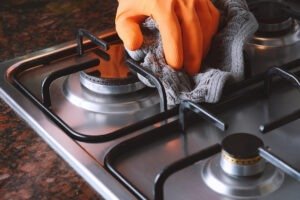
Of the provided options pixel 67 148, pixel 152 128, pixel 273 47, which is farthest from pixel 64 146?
pixel 273 47

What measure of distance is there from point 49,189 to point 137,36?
28 cm

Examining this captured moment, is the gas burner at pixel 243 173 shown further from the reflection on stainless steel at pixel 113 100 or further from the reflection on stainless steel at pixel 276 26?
the reflection on stainless steel at pixel 276 26

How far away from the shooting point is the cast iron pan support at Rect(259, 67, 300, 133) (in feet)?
2.45

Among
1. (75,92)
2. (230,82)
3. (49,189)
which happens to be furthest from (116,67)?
(49,189)

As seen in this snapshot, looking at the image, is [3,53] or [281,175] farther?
[3,53]

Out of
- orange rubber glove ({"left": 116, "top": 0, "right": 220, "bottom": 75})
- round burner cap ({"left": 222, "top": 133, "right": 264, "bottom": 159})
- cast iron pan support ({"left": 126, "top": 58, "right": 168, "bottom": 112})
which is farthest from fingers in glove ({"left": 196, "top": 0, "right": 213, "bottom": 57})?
round burner cap ({"left": 222, "top": 133, "right": 264, "bottom": 159})

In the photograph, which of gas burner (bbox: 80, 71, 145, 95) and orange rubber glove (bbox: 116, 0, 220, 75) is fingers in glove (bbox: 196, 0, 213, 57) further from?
gas burner (bbox: 80, 71, 145, 95)

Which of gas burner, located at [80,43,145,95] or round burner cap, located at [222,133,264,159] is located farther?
gas burner, located at [80,43,145,95]

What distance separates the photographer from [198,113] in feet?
2.63

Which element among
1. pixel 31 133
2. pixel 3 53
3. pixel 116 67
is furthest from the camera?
pixel 3 53

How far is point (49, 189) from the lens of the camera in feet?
2.37

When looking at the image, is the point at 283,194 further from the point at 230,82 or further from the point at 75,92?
the point at 75,92

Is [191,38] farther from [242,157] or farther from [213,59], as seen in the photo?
[242,157]

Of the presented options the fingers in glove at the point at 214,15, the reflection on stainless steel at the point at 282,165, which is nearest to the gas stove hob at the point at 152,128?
the reflection on stainless steel at the point at 282,165
